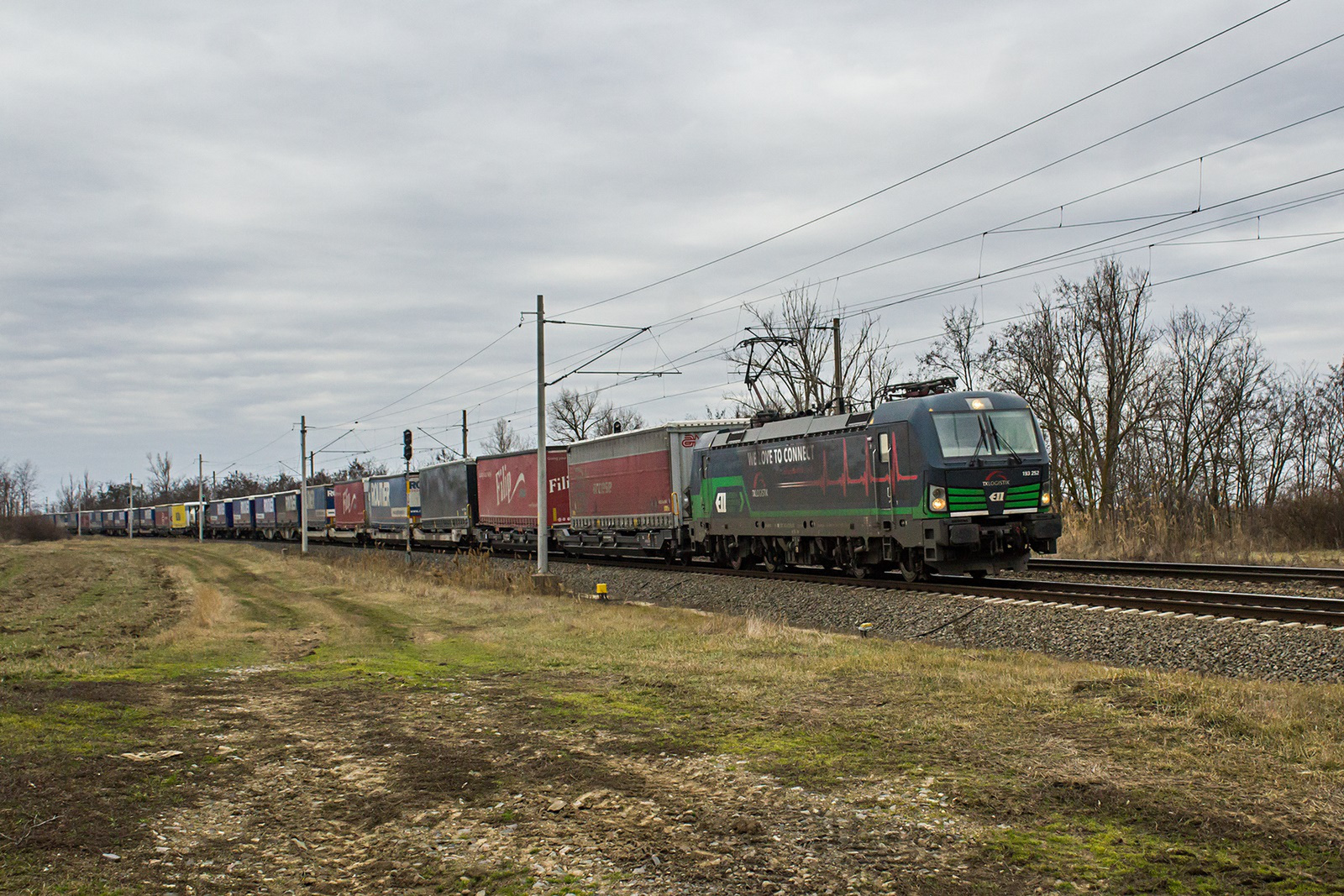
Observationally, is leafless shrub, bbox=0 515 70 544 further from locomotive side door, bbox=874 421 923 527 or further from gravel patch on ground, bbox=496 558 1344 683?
locomotive side door, bbox=874 421 923 527

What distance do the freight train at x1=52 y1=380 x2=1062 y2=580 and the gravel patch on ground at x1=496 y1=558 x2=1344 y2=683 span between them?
1.77 m

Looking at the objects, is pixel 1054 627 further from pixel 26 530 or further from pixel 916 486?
pixel 26 530

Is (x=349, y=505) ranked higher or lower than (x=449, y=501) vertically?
higher

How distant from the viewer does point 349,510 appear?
62.3 m

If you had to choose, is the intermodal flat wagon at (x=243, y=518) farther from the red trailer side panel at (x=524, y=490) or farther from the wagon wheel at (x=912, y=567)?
the wagon wheel at (x=912, y=567)

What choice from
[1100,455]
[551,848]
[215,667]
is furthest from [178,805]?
[1100,455]

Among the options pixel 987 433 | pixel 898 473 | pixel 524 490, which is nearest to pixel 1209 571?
pixel 987 433

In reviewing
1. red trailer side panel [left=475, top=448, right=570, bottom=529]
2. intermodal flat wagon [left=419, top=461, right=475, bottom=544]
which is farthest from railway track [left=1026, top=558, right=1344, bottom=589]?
intermodal flat wagon [left=419, top=461, right=475, bottom=544]

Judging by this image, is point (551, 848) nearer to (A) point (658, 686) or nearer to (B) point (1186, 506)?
(A) point (658, 686)

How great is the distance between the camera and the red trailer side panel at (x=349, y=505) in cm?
5981

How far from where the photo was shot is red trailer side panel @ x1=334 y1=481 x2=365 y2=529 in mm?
59812

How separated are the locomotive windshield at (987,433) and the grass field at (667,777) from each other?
6.96 metres

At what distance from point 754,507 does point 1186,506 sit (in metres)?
15.3

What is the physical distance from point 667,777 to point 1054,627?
893 cm
